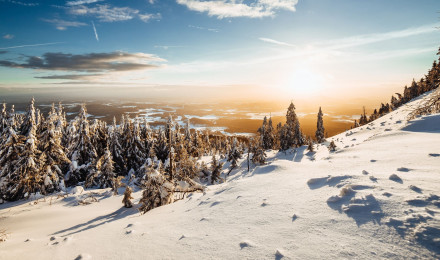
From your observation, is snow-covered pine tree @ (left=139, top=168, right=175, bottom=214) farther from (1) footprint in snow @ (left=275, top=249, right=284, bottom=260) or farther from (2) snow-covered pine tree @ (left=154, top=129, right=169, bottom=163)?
(2) snow-covered pine tree @ (left=154, top=129, right=169, bottom=163)

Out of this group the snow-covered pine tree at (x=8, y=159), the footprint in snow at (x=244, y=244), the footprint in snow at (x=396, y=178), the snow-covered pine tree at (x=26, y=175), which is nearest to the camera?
the footprint in snow at (x=244, y=244)

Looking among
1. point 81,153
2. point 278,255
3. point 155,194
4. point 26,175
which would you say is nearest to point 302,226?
point 278,255

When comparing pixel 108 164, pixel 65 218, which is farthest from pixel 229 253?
pixel 108 164

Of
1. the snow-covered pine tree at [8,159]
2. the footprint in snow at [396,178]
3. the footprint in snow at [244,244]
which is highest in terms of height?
the footprint in snow at [396,178]

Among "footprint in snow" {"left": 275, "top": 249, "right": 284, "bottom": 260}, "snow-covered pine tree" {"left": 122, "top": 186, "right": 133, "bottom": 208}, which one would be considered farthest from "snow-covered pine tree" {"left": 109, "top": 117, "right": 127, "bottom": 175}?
"footprint in snow" {"left": 275, "top": 249, "right": 284, "bottom": 260}

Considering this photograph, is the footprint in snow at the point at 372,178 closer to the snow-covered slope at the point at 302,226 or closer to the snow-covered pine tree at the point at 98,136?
the snow-covered slope at the point at 302,226

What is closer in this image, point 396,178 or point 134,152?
point 396,178

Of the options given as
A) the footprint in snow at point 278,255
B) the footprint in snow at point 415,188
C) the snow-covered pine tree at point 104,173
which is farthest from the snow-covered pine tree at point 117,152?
the footprint in snow at point 415,188

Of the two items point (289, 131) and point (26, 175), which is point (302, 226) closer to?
point (26, 175)

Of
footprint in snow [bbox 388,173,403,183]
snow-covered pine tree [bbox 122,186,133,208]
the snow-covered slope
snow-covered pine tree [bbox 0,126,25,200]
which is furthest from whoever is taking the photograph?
snow-covered pine tree [bbox 0,126,25,200]

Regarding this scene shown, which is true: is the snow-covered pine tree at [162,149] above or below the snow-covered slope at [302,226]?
below

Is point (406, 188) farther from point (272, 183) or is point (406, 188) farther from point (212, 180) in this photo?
point (212, 180)

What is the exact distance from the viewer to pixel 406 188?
13.7 ft

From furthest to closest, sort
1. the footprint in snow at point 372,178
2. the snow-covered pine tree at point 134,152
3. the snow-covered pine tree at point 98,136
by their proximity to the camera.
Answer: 1. the snow-covered pine tree at point 134,152
2. the snow-covered pine tree at point 98,136
3. the footprint in snow at point 372,178
